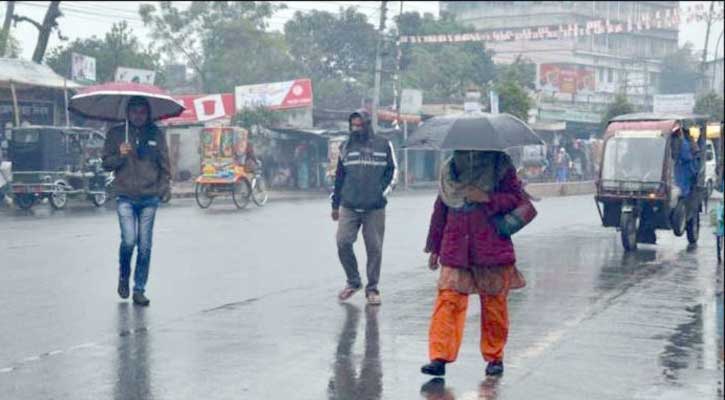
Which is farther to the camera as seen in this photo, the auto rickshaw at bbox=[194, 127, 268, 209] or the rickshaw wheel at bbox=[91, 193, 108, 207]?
the auto rickshaw at bbox=[194, 127, 268, 209]

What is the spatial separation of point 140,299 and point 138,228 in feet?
2.11

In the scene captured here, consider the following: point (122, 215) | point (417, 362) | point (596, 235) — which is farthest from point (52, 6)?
point (417, 362)

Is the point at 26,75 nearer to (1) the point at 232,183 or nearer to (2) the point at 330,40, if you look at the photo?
(1) the point at 232,183

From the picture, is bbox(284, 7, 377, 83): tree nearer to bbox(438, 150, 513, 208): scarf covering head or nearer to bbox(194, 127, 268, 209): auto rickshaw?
bbox(194, 127, 268, 209): auto rickshaw

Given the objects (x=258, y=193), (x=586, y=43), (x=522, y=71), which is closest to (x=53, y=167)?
(x=258, y=193)

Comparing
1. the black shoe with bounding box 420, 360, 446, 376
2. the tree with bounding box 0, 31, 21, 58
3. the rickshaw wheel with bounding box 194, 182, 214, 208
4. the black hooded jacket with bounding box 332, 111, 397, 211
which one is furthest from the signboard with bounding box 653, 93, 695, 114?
the black shoe with bounding box 420, 360, 446, 376

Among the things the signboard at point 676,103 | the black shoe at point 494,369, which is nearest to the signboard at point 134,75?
the signboard at point 676,103

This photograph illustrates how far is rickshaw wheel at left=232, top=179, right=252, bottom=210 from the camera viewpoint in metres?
27.1

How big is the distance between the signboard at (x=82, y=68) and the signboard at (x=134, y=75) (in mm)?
850

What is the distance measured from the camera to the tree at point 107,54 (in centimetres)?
4175

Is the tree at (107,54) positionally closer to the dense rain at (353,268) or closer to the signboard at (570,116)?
the dense rain at (353,268)

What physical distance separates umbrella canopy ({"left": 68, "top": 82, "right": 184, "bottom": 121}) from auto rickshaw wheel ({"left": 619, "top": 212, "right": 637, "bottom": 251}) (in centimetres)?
815

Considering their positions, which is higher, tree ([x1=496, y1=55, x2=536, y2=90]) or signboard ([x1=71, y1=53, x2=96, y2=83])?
tree ([x1=496, y1=55, x2=536, y2=90])

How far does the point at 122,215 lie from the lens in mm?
A: 10000
